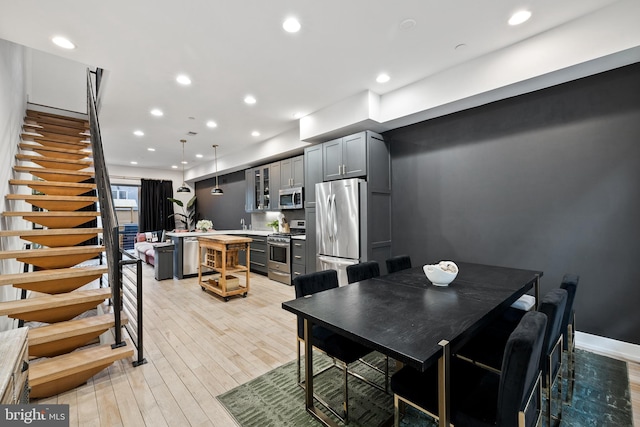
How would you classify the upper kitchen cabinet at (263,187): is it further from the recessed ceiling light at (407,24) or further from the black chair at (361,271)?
the recessed ceiling light at (407,24)

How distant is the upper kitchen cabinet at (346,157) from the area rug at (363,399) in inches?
103

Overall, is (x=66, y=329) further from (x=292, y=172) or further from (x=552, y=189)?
(x=552, y=189)

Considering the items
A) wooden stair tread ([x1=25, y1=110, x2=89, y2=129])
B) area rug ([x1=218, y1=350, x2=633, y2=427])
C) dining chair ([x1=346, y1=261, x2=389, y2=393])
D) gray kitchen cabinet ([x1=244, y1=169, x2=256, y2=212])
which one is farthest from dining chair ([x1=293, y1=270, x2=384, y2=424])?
wooden stair tread ([x1=25, y1=110, x2=89, y2=129])

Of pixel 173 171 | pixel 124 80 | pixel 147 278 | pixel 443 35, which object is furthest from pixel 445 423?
pixel 173 171

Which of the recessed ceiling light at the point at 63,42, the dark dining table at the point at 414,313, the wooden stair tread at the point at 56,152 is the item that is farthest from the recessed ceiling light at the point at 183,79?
the dark dining table at the point at 414,313

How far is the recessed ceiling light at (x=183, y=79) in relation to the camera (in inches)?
131

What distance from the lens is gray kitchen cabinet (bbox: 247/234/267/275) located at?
20.0ft

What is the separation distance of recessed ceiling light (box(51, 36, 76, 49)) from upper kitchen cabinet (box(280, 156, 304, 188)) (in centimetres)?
362

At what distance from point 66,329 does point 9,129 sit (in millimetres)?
2456

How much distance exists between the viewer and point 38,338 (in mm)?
2137

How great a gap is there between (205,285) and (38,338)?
258 centimetres

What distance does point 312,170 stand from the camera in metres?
4.81

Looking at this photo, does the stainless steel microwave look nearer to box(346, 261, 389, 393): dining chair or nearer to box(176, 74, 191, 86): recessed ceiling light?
box(176, 74, 191, 86): recessed ceiling light

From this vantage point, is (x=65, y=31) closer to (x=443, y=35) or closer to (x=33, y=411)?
(x=33, y=411)
